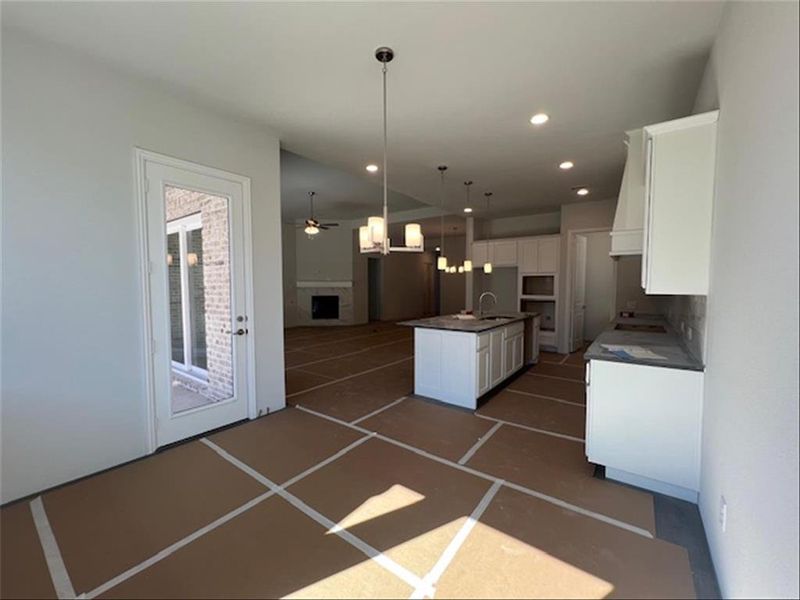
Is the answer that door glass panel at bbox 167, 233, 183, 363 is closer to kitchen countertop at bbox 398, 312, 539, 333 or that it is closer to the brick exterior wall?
the brick exterior wall

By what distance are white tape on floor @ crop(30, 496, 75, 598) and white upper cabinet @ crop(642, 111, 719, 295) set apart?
346 cm

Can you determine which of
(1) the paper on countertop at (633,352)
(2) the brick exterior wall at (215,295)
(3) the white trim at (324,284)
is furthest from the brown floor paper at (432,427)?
(3) the white trim at (324,284)

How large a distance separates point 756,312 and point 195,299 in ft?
12.2

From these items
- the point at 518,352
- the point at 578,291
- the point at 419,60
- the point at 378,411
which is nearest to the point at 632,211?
the point at 419,60

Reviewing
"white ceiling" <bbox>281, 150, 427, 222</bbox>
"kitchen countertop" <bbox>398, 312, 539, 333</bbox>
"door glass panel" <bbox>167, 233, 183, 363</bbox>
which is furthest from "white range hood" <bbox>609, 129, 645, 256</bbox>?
"door glass panel" <bbox>167, 233, 183, 363</bbox>

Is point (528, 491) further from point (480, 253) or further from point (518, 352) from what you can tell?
point (480, 253)

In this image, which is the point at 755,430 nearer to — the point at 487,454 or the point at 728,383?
the point at 728,383

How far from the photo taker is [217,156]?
313cm

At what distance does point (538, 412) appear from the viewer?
369cm

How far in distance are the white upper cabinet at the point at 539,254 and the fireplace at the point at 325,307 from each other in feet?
18.8

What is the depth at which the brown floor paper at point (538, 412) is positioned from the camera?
10.9ft

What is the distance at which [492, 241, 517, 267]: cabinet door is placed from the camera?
23.2ft

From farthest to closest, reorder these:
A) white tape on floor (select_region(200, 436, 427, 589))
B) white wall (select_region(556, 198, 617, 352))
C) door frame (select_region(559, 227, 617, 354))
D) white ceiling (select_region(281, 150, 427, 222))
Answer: door frame (select_region(559, 227, 617, 354)), white wall (select_region(556, 198, 617, 352)), white ceiling (select_region(281, 150, 427, 222)), white tape on floor (select_region(200, 436, 427, 589))

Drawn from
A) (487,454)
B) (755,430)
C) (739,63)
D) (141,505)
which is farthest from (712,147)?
(141,505)
